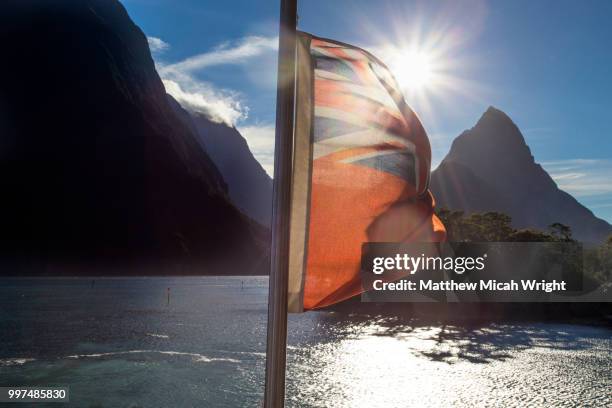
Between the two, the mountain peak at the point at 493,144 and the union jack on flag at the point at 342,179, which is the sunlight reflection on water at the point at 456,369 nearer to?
the union jack on flag at the point at 342,179

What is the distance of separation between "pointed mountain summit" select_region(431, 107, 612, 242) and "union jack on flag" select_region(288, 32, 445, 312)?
139 metres

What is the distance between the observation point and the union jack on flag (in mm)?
2223

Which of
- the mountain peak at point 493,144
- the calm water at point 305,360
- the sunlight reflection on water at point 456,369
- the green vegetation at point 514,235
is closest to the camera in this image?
the calm water at point 305,360

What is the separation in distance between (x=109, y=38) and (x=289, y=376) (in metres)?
127

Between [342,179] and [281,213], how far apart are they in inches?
19.1

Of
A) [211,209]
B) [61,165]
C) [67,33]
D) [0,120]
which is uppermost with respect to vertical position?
[67,33]

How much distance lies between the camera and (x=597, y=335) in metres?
55.7

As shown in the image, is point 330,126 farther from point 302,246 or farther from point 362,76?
point 302,246

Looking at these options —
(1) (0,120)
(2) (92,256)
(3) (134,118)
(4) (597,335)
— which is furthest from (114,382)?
(1) (0,120)

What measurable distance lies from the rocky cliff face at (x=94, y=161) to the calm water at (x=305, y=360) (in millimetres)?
48173

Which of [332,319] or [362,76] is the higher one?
[362,76]

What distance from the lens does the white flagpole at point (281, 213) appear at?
6.03 feet

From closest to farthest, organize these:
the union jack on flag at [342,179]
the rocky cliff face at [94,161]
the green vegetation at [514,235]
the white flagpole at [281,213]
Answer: the white flagpole at [281,213] → the union jack on flag at [342,179] → the green vegetation at [514,235] → the rocky cliff face at [94,161]

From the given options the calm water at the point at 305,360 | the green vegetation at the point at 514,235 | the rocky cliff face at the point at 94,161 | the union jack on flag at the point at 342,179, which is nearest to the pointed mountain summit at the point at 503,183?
the rocky cliff face at the point at 94,161
